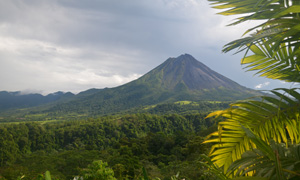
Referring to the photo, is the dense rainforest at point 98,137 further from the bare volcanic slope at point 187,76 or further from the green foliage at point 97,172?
the bare volcanic slope at point 187,76

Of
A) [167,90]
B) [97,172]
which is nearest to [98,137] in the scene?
[97,172]

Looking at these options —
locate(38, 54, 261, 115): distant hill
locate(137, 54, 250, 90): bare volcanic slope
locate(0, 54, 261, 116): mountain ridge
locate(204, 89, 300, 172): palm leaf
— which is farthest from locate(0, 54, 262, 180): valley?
locate(137, 54, 250, 90): bare volcanic slope

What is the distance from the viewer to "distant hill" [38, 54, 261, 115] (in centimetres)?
12456

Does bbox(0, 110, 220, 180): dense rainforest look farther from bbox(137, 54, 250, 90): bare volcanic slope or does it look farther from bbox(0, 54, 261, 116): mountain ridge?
bbox(137, 54, 250, 90): bare volcanic slope

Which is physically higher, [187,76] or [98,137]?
[187,76]

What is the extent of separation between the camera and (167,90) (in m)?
148

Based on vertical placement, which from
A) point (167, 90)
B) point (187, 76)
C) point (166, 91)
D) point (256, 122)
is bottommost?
point (256, 122)

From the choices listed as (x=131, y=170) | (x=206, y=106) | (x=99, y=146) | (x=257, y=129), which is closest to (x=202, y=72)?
(x=206, y=106)

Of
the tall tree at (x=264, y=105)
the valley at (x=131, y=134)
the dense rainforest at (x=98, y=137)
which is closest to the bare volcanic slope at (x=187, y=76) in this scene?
the valley at (x=131, y=134)

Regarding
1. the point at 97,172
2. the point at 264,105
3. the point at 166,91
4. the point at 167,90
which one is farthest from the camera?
the point at 167,90

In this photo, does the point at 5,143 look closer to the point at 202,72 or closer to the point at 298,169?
the point at 298,169

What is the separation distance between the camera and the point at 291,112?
1.18 metres

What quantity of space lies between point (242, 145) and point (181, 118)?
57.7 metres

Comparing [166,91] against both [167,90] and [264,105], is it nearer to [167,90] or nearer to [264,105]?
[167,90]
